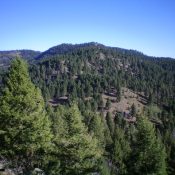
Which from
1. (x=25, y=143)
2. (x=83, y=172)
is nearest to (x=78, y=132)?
(x=83, y=172)

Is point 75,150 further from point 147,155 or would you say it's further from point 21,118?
point 147,155

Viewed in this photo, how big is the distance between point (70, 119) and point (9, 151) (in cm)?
878

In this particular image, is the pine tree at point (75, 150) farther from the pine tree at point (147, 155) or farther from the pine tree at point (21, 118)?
the pine tree at point (147, 155)

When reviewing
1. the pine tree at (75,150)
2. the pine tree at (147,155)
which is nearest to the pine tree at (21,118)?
the pine tree at (75,150)

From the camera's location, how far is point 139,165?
3519 cm

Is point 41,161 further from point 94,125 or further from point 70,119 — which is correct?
point 94,125

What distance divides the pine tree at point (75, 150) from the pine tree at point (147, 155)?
4.74 m

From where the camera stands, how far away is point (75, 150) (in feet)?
106

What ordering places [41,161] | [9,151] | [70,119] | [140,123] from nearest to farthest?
1. [9,151]
2. [41,161]
3. [70,119]
4. [140,123]

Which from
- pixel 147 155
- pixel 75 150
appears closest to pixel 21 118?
pixel 75 150

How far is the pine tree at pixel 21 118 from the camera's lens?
88.7 ft

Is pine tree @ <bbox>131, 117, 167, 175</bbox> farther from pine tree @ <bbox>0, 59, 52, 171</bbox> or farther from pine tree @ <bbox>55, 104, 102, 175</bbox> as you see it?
pine tree @ <bbox>0, 59, 52, 171</bbox>

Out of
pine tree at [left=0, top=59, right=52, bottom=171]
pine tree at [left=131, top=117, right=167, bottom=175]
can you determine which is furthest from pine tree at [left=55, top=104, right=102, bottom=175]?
pine tree at [left=131, top=117, right=167, bottom=175]

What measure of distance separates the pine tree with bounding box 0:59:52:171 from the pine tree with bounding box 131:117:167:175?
1189 cm
